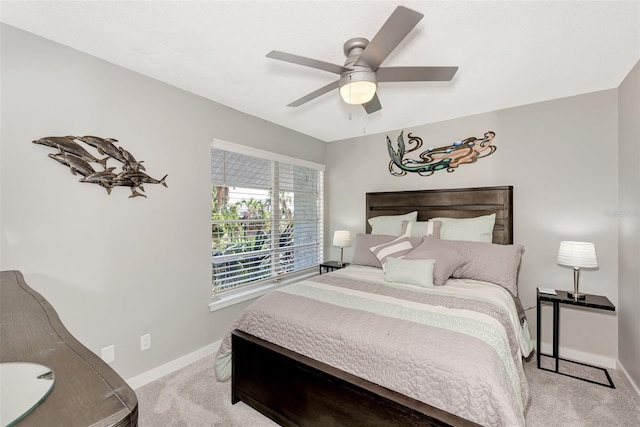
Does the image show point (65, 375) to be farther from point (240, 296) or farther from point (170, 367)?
point (240, 296)

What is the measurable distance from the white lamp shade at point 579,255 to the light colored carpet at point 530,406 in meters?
0.96

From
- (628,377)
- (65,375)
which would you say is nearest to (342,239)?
(628,377)

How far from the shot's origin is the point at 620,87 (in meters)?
2.41

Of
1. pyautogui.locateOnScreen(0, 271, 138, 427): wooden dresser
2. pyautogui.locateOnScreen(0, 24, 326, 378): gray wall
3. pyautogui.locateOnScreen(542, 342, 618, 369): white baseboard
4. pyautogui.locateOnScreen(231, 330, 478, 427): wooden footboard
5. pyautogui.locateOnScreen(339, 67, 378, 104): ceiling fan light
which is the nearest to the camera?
pyautogui.locateOnScreen(0, 271, 138, 427): wooden dresser

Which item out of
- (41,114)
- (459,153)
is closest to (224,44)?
(41,114)

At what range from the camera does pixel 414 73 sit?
5.42 feet

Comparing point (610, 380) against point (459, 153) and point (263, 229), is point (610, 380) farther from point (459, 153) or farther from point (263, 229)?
point (263, 229)

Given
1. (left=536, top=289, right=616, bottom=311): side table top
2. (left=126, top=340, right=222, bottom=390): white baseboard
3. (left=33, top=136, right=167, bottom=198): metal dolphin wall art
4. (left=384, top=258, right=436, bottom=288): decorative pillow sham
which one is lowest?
(left=126, top=340, right=222, bottom=390): white baseboard

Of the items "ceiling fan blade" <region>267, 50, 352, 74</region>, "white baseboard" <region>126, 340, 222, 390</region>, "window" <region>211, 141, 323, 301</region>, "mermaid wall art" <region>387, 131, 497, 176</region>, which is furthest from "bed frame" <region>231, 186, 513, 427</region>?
"mermaid wall art" <region>387, 131, 497, 176</region>

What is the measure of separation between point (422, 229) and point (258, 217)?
1842 millimetres

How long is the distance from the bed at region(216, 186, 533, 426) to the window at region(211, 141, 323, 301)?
985 millimetres

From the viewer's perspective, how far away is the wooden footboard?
4.29ft

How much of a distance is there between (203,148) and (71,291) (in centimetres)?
150

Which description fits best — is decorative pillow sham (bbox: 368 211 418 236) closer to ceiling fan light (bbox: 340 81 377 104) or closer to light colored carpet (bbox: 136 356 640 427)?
light colored carpet (bbox: 136 356 640 427)
